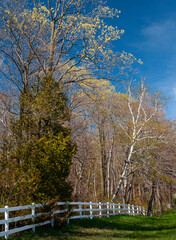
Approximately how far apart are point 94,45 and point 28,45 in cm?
353

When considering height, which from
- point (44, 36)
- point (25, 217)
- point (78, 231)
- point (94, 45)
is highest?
point (44, 36)

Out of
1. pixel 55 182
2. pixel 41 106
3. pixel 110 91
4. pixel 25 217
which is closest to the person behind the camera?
pixel 25 217

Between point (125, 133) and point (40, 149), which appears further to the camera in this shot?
point (125, 133)

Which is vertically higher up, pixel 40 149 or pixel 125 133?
pixel 125 133

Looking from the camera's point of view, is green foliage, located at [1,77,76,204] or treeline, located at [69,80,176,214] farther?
treeline, located at [69,80,176,214]

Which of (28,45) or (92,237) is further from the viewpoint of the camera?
(28,45)

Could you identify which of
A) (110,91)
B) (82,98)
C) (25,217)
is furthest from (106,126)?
(25,217)

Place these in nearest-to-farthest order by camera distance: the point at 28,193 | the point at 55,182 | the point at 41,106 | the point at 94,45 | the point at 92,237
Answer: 1. the point at 92,237
2. the point at 28,193
3. the point at 55,182
4. the point at 41,106
5. the point at 94,45

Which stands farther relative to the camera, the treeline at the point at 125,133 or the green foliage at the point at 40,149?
the treeline at the point at 125,133

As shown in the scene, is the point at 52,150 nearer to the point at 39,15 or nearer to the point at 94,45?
the point at 94,45

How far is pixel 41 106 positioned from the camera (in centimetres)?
985

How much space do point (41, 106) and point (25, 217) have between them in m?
4.47

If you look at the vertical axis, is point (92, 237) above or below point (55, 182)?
below

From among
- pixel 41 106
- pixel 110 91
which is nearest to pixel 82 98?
pixel 110 91
